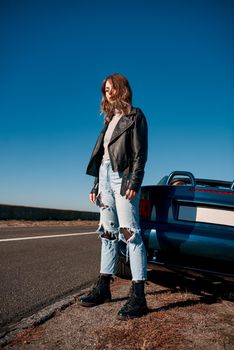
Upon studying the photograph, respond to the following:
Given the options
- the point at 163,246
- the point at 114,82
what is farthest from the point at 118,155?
the point at 163,246

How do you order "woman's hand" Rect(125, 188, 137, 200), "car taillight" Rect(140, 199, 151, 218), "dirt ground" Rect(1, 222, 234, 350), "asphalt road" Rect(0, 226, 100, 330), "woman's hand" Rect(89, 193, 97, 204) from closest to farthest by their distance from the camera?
"dirt ground" Rect(1, 222, 234, 350) < "woman's hand" Rect(125, 188, 137, 200) < "asphalt road" Rect(0, 226, 100, 330) < "woman's hand" Rect(89, 193, 97, 204) < "car taillight" Rect(140, 199, 151, 218)

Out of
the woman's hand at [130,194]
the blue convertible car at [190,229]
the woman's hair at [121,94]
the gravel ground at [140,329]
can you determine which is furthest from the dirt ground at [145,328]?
the woman's hair at [121,94]

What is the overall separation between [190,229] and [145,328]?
112 cm

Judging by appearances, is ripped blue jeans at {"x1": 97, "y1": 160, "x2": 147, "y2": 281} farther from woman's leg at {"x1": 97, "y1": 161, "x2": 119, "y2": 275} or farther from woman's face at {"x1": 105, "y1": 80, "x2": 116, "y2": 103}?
woman's face at {"x1": 105, "y1": 80, "x2": 116, "y2": 103}

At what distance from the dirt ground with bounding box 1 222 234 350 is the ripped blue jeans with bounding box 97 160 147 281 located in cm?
35

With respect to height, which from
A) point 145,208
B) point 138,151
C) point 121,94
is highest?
point 121,94

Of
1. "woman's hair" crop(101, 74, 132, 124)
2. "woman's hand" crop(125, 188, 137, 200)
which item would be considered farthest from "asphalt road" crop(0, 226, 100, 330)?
"woman's hair" crop(101, 74, 132, 124)

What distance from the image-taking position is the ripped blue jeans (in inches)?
105

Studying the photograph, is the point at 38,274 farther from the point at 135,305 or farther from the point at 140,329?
the point at 140,329

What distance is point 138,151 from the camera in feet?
8.76

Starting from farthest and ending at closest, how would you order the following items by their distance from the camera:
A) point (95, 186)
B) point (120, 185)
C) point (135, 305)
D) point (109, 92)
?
point (95, 186) < point (109, 92) < point (120, 185) < point (135, 305)

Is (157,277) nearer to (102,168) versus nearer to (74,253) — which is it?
(102,168)

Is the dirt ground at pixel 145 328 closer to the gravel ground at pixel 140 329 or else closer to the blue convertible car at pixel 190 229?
the gravel ground at pixel 140 329

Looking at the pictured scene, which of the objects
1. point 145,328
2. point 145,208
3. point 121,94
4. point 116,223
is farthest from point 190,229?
point 121,94
